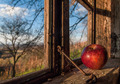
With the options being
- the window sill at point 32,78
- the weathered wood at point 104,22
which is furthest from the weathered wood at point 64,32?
the weathered wood at point 104,22

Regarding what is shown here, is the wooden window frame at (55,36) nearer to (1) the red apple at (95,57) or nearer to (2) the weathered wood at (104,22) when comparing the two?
(1) the red apple at (95,57)

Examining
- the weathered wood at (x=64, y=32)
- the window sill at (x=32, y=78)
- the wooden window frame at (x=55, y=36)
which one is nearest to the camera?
the window sill at (x=32, y=78)

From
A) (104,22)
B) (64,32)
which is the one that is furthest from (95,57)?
(104,22)

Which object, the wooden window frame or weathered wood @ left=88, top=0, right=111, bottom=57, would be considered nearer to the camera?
the wooden window frame

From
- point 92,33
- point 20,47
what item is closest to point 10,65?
point 20,47

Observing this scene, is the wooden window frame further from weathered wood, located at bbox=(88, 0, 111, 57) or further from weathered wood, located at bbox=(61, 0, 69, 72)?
weathered wood, located at bbox=(88, 0, 111, 57)

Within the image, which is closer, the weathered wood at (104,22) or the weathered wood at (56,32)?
the weathered wood at (56,32)

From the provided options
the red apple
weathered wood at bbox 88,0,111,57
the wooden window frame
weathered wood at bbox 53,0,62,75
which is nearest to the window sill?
the wooden window frame

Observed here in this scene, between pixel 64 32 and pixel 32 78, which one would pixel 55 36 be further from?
pixel 32 78

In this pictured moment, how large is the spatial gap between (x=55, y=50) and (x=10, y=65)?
1.41 feet

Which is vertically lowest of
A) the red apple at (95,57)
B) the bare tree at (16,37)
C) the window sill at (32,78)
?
the window sill at (32,78)

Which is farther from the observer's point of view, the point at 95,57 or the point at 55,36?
the point at 95,57

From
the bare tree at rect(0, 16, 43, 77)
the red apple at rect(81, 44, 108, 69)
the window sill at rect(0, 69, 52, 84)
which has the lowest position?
the window sill at rect(0, 69, 52, 84)

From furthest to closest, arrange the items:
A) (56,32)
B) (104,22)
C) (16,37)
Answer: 1. (104,22)
2. (56,32)
3. (16,37)
